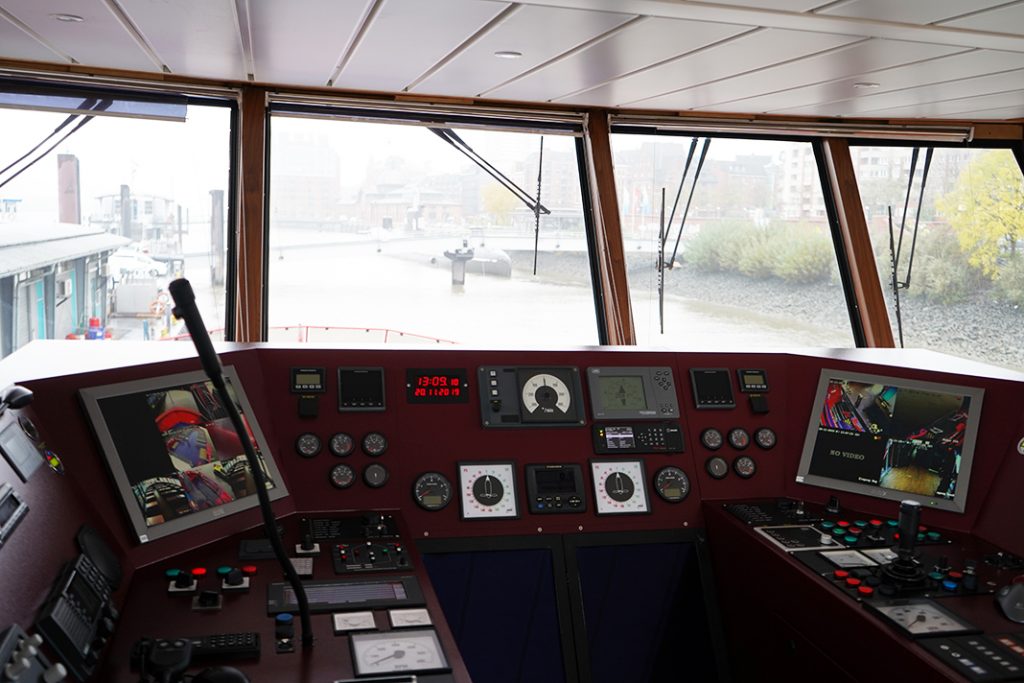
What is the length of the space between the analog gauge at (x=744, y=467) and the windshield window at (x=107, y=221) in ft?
10.1

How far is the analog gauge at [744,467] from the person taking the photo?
8.61 feet

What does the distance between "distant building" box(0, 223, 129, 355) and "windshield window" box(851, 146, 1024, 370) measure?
444 cm

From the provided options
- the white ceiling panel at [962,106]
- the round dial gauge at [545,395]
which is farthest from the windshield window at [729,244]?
the round dial gauge at [545,395]

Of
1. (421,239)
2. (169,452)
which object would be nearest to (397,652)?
(169,452)

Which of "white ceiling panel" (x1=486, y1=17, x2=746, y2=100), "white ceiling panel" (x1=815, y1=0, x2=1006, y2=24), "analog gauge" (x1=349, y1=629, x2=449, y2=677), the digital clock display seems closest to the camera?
"analog gauge" (x1=349, y1=629, x2=449, y2=677)

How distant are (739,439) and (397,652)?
1404mm

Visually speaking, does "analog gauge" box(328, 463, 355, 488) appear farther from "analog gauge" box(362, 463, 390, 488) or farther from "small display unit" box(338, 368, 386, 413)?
"small display unit" box(338, 368, 386, 413)

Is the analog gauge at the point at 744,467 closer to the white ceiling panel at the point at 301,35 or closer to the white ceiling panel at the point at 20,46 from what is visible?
the white ceiling panel at the point at 301,35

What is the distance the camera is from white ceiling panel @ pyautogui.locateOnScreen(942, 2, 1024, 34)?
2807mm

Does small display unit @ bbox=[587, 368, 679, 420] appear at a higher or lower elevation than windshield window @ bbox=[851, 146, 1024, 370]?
lower

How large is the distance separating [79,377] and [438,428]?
906mm

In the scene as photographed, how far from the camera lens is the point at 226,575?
184cm

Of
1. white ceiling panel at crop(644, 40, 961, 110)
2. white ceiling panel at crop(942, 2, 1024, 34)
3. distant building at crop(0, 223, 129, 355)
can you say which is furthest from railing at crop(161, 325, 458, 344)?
white ceiling panel at crop(942, 2, 1024, 34)

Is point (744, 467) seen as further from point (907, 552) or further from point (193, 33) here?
point (193, 33)
